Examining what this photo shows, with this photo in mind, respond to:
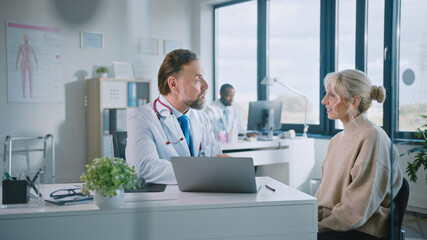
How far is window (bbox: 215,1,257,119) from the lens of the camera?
15.4ft

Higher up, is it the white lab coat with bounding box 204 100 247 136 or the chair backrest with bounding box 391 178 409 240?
the white lab coat with bounding box 204 100 247 136

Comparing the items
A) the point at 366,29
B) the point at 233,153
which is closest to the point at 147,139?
the point at 233,153

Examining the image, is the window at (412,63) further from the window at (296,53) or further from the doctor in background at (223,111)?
the doctor in background at (223,111)

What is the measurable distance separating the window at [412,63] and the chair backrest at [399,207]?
0.85 ft

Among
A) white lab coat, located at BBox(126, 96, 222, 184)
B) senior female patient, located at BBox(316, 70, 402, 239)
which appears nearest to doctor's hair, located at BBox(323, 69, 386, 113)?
senior female patient, located at BBox(316, 70, 402, 239)

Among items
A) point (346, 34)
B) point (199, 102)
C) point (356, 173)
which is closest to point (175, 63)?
point (199, 102)

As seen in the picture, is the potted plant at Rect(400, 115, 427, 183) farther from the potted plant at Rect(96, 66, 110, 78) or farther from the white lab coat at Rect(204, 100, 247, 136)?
the potted plant at Rect(96, 66, 110, 78)

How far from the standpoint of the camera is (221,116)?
13.4 feet

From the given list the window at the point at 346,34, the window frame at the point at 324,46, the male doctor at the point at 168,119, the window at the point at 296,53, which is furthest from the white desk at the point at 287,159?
the male doctor at the point at 168,119

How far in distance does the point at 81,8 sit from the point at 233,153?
2.63 metres

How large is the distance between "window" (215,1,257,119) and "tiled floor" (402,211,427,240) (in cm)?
342

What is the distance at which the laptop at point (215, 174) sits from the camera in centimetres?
120

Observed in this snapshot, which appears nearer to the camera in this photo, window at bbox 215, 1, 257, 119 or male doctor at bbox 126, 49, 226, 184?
male doctor at bbox 126, 49, 226, 184

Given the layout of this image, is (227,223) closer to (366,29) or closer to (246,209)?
(246,209)
